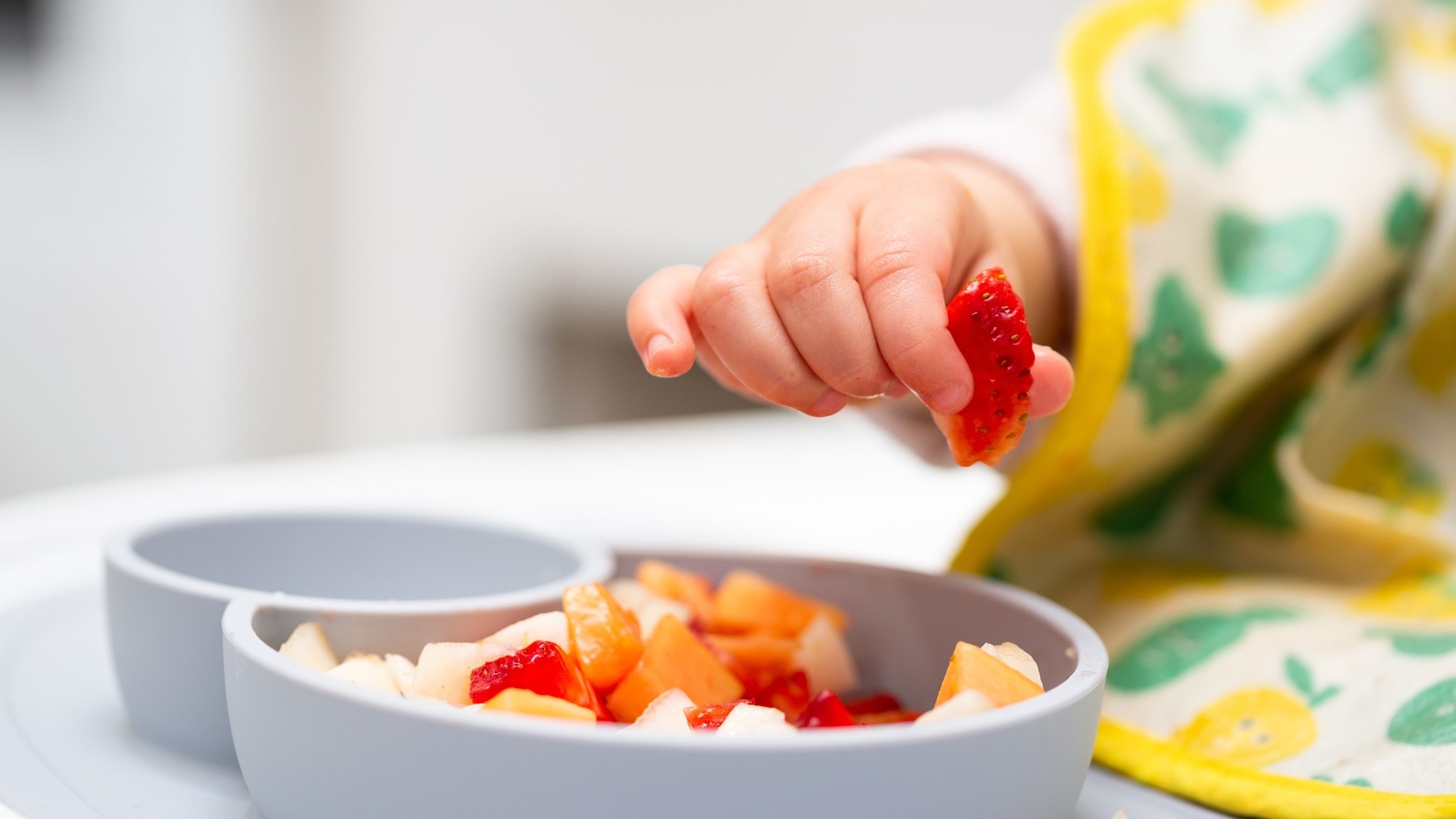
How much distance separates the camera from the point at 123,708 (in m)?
0.45

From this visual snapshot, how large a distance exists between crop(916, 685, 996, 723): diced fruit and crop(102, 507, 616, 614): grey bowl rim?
16 centimetres

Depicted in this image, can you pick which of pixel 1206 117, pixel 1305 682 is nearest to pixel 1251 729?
pixel 1305 682

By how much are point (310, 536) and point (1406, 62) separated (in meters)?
0.67

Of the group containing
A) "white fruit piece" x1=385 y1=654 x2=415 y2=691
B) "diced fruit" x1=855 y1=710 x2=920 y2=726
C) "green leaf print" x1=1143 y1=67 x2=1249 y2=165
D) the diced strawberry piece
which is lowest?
the diced strawberry piece

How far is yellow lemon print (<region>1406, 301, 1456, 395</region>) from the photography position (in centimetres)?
65

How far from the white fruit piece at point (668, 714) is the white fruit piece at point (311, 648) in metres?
0.11

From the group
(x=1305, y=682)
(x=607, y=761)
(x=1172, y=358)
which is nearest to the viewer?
(x=607, y=761)

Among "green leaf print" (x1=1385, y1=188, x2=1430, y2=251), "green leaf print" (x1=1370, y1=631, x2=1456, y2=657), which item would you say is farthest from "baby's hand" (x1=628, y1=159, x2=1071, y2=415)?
"green leaf print" (x1=1385, y1=188, x2=1430, y2=251)

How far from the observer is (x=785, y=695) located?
43cm

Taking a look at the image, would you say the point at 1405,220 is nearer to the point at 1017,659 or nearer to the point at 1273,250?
the point at 1273,250

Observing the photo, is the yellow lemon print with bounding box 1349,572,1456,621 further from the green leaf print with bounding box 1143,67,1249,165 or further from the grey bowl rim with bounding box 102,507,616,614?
the grey bowl rim with bounding box 102,507,616,614

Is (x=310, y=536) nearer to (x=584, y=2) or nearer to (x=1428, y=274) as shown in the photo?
(x=1428, y=274)

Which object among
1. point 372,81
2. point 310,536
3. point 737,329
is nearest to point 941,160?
point 737,329

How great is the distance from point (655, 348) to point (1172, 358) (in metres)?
0.33
